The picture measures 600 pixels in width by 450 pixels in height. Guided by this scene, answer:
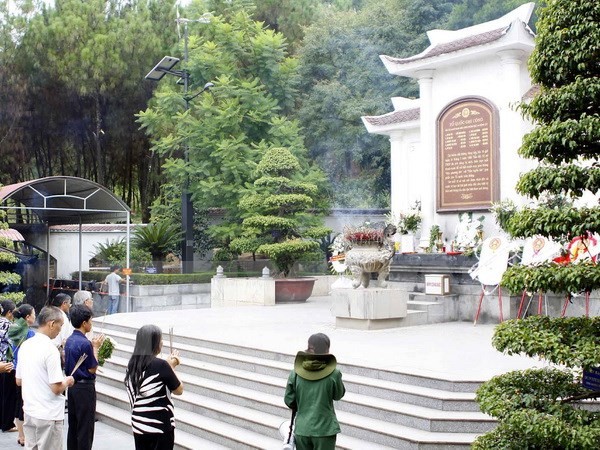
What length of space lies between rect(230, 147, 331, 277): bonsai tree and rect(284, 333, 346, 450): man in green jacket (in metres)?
12.3

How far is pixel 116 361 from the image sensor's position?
10.6 metres

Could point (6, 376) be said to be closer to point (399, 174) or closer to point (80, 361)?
point (80, 361)

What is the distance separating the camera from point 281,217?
58.7 ft

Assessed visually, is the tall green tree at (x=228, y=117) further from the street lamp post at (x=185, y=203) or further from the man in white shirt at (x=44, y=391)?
the man in white shirt at (x=44, y=391)

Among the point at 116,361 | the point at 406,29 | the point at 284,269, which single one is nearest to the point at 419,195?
the point at 284,269

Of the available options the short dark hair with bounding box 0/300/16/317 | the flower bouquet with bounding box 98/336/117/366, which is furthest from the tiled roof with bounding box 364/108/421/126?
the flower bouquet with bounding box 98/336/117/366

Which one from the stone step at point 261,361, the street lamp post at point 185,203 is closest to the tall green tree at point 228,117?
the street lamp post at point 185,203

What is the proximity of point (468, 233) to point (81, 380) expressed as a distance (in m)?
8.69

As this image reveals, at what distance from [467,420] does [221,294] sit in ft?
38.3

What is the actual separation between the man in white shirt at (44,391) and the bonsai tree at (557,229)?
315 centimetres

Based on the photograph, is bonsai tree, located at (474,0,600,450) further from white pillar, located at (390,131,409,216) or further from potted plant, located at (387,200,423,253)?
white pillar, located at (390,131,409,216)

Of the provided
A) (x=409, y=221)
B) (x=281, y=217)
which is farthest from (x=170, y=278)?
(x=409, y=221)

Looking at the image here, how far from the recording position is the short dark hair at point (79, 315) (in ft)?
19.6

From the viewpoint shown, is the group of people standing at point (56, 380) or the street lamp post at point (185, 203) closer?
the group of people standing at point (56, 380)
